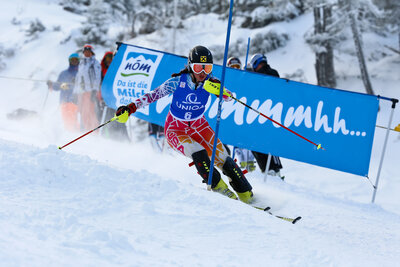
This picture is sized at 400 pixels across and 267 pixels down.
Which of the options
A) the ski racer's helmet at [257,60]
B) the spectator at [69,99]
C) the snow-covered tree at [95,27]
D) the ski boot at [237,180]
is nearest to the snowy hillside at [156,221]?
the ski boot at [237,180]

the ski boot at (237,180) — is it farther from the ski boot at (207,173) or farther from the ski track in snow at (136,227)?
the ski track in snow at (136,227)

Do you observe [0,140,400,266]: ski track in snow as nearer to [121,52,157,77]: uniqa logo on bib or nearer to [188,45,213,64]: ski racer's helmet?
[188,45,213,64]: ski racer's helmet

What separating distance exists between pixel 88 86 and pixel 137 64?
1963 mm

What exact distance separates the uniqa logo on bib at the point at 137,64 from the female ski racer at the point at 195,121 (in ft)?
9.74

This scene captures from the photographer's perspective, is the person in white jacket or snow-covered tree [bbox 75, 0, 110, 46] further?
snow-covered tree [bbox 75, 0, 110, 46]

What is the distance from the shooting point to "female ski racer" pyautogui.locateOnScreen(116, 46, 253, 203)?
15.5 feet

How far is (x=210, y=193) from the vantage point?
13.2ft

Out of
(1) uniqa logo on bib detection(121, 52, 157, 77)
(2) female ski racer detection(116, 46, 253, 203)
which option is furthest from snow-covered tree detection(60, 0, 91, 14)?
(2) female ski racer detection(116, 46, 253, 203)

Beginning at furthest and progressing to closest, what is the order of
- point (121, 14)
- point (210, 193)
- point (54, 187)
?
point (121, 14), point (210, 193), point (54, 187)

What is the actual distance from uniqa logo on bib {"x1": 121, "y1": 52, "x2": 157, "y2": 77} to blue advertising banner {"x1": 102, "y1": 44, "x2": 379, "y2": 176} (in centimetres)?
54

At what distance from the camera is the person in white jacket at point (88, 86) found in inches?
369

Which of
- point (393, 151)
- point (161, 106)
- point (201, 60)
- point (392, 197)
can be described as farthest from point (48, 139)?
point (393, 151)

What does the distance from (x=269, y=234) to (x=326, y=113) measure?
13.0ft

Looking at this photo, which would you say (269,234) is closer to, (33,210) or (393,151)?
(33,210)
